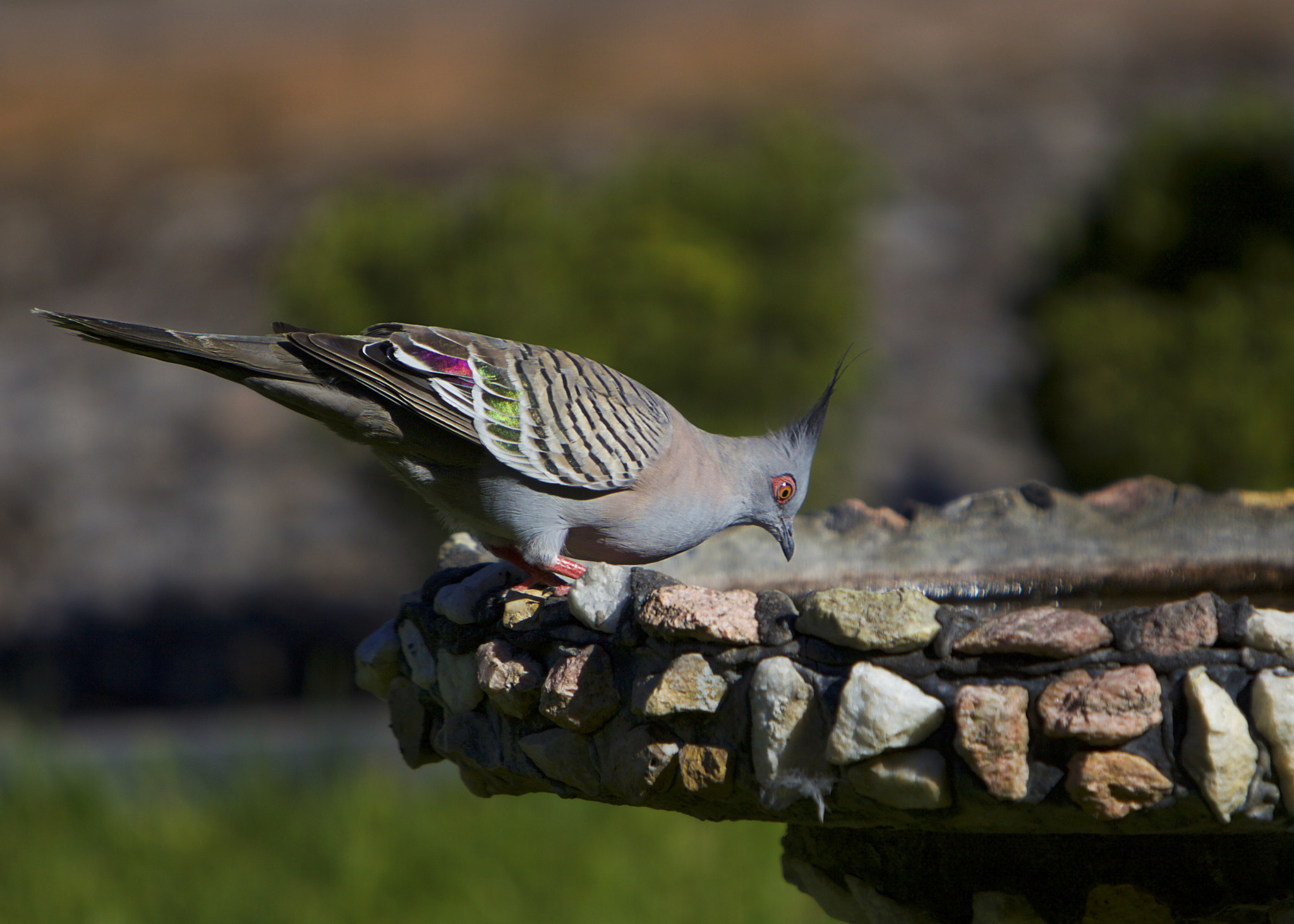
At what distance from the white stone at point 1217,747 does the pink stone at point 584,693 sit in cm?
76

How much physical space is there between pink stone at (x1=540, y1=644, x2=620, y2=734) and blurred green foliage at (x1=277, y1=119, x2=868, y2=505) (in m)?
4.68

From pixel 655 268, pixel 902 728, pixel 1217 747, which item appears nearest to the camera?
pixel 1217 747

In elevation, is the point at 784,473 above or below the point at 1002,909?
above

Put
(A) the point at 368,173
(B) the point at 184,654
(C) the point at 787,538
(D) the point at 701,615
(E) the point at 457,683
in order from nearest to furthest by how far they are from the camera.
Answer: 1. (D) the point at 701,615
2. (E) the point at 457,683
3. (C) the point at 787,538
4. (B) the point at 184,654
5. (A) the point at 368,173

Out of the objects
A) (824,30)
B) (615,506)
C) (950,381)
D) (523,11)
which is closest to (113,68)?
(523,11)

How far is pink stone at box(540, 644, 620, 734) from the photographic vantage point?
1718 mm

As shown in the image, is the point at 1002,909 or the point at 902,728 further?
the point at 1002,909

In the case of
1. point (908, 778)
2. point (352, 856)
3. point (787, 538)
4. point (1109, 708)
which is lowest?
point (352, 856)

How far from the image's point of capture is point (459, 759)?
78.3 inches

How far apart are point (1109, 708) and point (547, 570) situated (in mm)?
1378

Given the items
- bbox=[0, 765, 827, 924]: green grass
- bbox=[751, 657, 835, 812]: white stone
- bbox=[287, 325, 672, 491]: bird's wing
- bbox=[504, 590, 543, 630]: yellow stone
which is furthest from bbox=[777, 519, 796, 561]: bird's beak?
bbox=[0, 765, 827, 924]: green grass

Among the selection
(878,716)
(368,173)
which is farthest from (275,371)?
(368,173)

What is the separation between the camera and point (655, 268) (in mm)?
6832

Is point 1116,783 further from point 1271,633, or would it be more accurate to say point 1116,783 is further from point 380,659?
point 380,659
